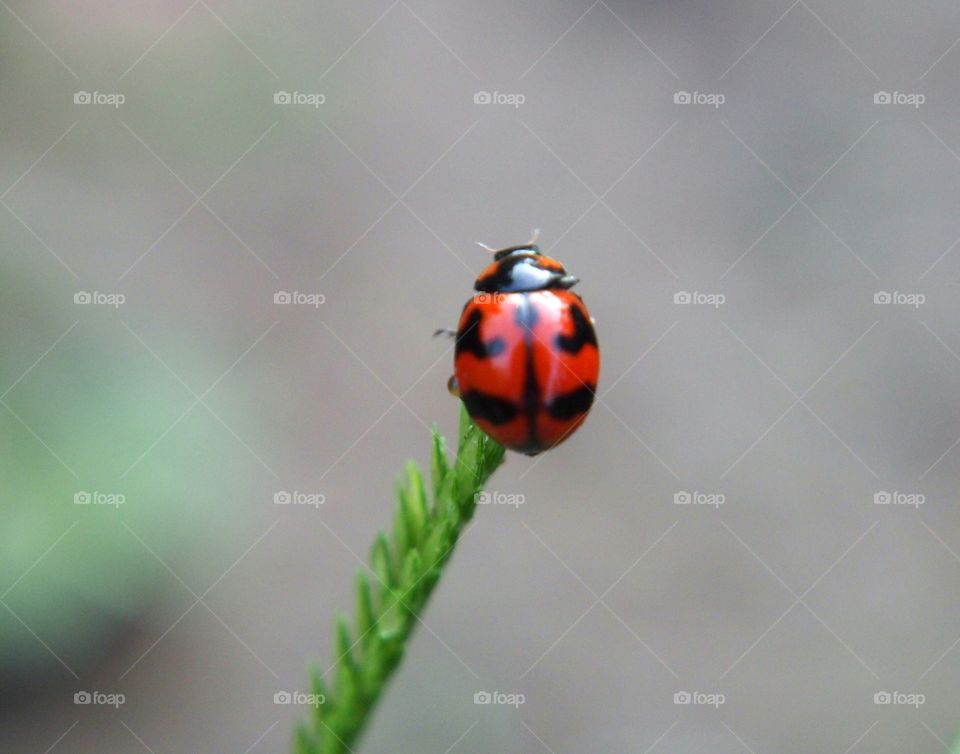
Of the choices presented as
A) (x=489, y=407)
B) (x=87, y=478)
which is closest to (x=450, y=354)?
(x=87, y=478)

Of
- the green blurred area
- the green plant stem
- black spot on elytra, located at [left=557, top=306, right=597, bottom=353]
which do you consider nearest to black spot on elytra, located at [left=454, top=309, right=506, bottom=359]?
black spot on elytra, located at [left=557, top=306, right=597, bottom=353]

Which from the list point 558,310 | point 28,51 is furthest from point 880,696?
point 28,51

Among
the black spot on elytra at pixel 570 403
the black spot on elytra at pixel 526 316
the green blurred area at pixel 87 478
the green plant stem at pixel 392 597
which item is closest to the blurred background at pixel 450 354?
the green blurred area at pixel 87 478

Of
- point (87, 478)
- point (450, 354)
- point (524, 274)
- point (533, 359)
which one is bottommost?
point (87, 478)

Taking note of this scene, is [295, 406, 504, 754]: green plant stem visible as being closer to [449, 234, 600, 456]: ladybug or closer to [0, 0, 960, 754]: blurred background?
[449, 234, 600, 456]: ladybug

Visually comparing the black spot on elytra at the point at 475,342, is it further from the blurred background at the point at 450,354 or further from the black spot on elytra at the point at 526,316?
the blurred background at the point at 450,354

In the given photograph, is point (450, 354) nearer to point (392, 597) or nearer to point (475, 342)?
point (475, 342)
